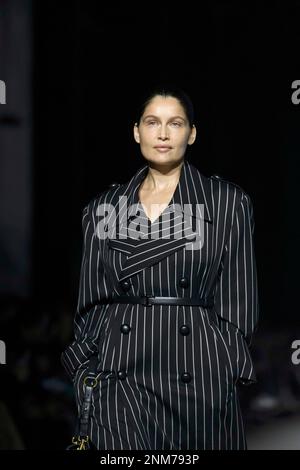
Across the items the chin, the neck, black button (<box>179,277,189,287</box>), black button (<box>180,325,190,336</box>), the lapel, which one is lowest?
black button (<box>180,325,190,336</box>)

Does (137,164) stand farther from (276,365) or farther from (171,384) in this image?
(171,384)

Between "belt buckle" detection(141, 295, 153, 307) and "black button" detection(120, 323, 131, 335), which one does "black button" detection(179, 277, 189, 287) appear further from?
"black button" detection(120, 323, 131, 335)

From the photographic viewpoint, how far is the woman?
12.6 ft

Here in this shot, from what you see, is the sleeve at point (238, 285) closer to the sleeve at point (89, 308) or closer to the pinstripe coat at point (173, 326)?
the pinstripe coat at point (173, 326)

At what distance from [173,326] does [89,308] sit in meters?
0.33

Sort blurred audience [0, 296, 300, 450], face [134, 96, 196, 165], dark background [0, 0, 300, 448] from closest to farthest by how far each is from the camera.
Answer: face [134, 96, 196, 165]
blurred audience [0, 296, 300, 450]
dark background [0, 0, 300, 448]

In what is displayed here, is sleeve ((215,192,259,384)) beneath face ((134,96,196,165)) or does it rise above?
beneath

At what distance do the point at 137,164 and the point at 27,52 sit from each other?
0.78 m

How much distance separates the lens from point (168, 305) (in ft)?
12.8

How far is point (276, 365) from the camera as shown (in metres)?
6.94

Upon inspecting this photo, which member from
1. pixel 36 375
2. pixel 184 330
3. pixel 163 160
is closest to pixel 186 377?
pixel 184 330

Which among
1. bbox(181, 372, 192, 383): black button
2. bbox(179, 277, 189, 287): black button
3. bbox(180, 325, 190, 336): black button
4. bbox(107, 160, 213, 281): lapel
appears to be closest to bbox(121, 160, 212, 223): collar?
bbox(107, 160, 213, 281): lapel

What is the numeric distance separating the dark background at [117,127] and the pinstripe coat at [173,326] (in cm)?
217
